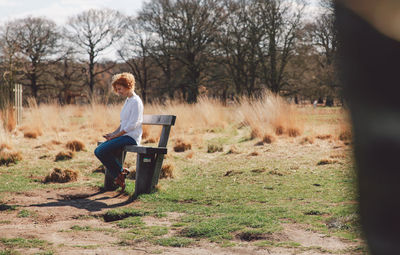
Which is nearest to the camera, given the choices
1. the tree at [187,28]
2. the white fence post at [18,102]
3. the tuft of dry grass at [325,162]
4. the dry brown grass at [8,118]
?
the tuft of dry grass at [325,162]

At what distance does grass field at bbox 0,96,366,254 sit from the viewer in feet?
11.0

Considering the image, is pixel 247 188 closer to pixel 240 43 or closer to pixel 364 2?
pixel 364 2

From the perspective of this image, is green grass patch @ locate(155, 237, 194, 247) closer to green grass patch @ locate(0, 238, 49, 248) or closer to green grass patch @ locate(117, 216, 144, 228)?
green grass patch @ locate(117, 216, 144, 228)

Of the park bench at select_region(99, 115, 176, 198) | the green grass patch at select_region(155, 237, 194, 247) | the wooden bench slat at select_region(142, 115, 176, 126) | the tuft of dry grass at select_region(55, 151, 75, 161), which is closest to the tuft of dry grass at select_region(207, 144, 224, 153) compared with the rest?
the tuft of dry grass at select_region(55, 151, 75, 161)

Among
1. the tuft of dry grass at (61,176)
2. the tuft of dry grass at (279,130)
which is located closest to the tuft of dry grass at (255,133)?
the tuft of dry grass at (279,130)

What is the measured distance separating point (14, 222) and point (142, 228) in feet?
3.96

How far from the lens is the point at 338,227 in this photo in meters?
3.71

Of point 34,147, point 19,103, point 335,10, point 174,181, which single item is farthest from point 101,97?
point 335,10

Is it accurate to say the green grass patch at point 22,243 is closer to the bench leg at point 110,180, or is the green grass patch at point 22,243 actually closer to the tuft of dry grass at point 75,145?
the bench leg at point 110,180

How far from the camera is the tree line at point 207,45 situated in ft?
87.7

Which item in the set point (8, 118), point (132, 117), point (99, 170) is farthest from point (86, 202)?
point (8, 118)

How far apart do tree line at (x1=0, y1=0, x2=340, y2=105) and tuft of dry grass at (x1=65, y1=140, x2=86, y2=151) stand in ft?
41.4

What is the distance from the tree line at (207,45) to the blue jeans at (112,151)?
54.3 ft

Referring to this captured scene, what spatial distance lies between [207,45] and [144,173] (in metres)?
25.8
